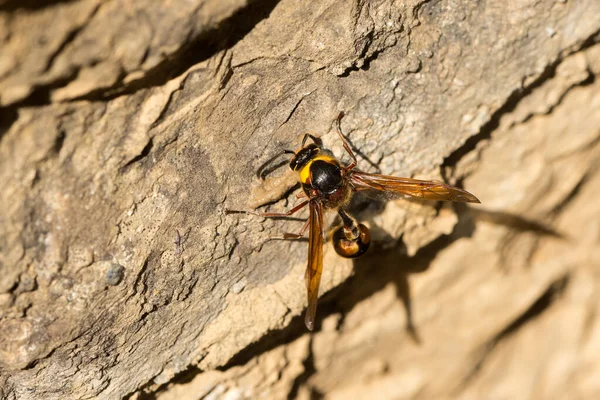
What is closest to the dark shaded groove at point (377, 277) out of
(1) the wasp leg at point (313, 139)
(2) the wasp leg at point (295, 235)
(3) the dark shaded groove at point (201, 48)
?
(2) the wasp leg at point (295, 235)

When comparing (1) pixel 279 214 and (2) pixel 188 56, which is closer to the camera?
(2) pixel 188 56

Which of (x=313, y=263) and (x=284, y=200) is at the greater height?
(x=284, y=200)

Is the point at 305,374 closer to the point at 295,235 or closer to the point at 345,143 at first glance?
the point at 295,235

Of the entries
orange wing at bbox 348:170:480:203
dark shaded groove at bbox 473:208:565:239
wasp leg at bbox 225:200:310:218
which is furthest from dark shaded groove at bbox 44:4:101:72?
dark shaded groove at bbox 473:208:565:239

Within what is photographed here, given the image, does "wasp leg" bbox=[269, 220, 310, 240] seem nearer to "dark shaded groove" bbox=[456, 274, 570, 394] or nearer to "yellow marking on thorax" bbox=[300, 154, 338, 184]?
"yellow marking on thorax" bbox=[300, 154, 338, 184]

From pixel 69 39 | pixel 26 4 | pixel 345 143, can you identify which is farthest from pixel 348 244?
pixel 26 4
